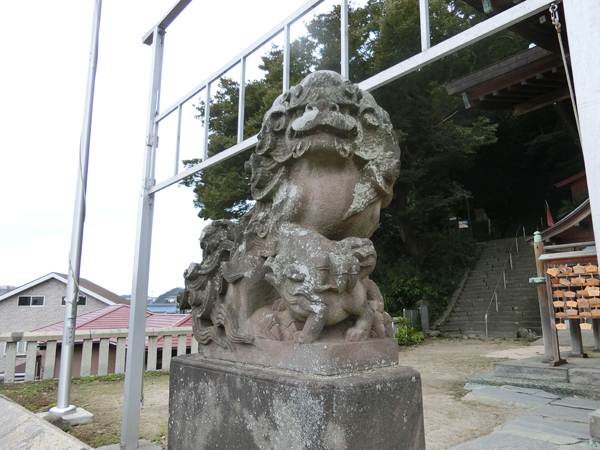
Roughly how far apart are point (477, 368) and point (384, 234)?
8.09m

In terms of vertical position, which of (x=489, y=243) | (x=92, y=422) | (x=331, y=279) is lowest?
(x=92, y=422)

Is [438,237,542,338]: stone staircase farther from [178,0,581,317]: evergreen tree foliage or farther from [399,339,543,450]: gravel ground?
[399,339,543,450]: gravel ground

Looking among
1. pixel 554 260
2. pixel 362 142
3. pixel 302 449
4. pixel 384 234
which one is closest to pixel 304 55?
pixel 554 260

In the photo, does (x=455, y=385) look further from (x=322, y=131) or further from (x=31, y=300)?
(x=31, y=300)

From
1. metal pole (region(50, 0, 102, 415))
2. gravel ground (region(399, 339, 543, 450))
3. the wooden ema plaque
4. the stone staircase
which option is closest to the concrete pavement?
gravel ground (region(399, 339, 543, 450))

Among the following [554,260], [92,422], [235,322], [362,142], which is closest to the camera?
[362,142]

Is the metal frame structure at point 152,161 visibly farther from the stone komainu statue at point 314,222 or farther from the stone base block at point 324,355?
the stone base block at point 324,355

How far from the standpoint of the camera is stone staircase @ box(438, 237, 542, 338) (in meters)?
10.9

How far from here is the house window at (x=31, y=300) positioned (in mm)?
15945

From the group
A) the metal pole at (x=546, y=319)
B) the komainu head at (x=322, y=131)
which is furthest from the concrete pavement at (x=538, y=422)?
the komainu head at (x=322, y=131)

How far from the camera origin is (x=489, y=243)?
54.1 ft

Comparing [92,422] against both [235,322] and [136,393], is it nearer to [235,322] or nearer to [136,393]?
[136,393]

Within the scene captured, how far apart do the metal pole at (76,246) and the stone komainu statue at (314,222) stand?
2.28 metres

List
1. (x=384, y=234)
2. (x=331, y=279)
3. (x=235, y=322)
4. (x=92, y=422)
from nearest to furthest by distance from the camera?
1. (x=331, y=279)
2. (x=235, y=322)
3. (x=92, y=422)
4. (x=384, y=234)
